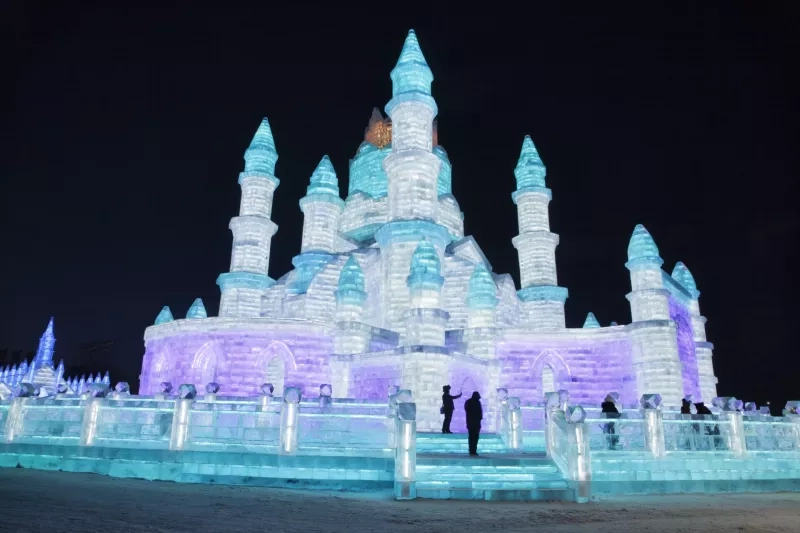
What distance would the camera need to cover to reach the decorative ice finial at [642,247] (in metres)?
22.3

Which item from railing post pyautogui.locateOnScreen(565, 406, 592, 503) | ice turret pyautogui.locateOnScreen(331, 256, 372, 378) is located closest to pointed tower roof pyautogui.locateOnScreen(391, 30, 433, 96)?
ice turret pyautogui.locateOnScreen(331, 256, 372, 378)

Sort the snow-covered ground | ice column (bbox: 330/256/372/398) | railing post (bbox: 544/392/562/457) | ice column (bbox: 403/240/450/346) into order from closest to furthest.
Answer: the snow-covered ground
railing post (bbox: 544/392/562/457)
ice column (bbox: 403/240/450/346)
ice column (bbox: 330/256/372/398)

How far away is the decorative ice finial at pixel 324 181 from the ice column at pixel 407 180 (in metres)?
6.53

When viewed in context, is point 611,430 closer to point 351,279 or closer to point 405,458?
point 405,458

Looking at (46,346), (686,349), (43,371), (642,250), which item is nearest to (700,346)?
(686,349)

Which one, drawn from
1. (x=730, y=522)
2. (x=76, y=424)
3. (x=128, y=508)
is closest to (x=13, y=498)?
(x=128, y=508)

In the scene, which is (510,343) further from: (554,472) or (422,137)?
(554,472)

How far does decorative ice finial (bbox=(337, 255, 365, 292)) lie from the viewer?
21531 mm

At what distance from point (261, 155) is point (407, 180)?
10176 mm

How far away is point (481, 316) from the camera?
71.3 feet

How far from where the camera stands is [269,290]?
2970 centimetres

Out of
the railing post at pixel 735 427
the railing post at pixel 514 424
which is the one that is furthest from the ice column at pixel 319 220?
the railing post at pixel 735 427

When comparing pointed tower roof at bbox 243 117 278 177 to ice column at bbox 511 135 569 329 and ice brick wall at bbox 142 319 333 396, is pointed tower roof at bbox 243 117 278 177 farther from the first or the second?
ice column at bbox 511 135 569 329

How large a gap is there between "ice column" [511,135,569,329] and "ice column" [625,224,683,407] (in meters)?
5.82
